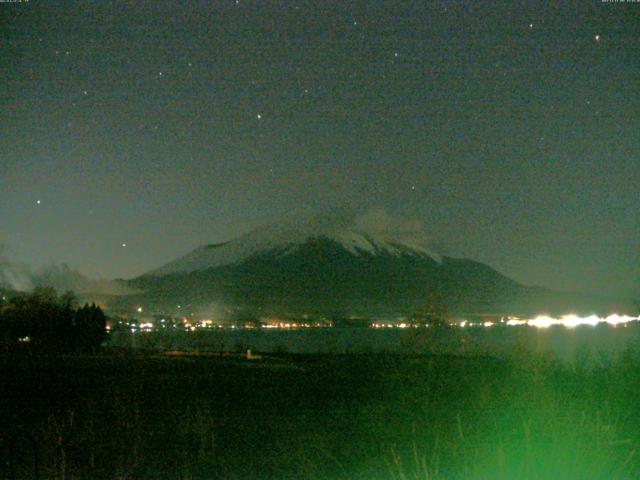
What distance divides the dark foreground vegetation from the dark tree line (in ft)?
141

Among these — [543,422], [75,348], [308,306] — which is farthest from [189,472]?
[308,306]

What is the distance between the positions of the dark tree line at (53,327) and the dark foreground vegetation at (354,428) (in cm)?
4283

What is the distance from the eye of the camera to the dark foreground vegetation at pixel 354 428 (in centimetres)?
827

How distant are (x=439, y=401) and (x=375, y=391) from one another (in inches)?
159

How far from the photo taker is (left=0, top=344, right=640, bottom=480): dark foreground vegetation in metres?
8.27

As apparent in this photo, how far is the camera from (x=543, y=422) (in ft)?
30.2

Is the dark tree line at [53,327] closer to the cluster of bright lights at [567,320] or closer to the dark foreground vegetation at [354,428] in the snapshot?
the cluster of bright lights at [567,320]

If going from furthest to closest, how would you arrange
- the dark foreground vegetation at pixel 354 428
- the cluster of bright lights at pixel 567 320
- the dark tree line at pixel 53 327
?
the dark tree line at pixel 53 327 → the cluster of bright lights at pixel 567 320 → the dark foreground vegetation at pixel 354 428

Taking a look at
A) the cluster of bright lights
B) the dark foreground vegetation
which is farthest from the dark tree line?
the dark foreground vegetation

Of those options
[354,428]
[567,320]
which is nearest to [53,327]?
Result: [354,428]

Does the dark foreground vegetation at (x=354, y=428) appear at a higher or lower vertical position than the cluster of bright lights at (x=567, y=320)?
lower

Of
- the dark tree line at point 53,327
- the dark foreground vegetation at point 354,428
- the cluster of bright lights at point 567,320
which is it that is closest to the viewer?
the dark foreground vegetation at point 354,428

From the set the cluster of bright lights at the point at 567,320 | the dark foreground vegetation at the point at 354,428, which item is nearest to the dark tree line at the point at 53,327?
the cluster of bright lights at the point at 567,320

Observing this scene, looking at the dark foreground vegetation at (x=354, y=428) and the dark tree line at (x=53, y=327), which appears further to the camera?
the dark tree line at (x=53, y=327)
